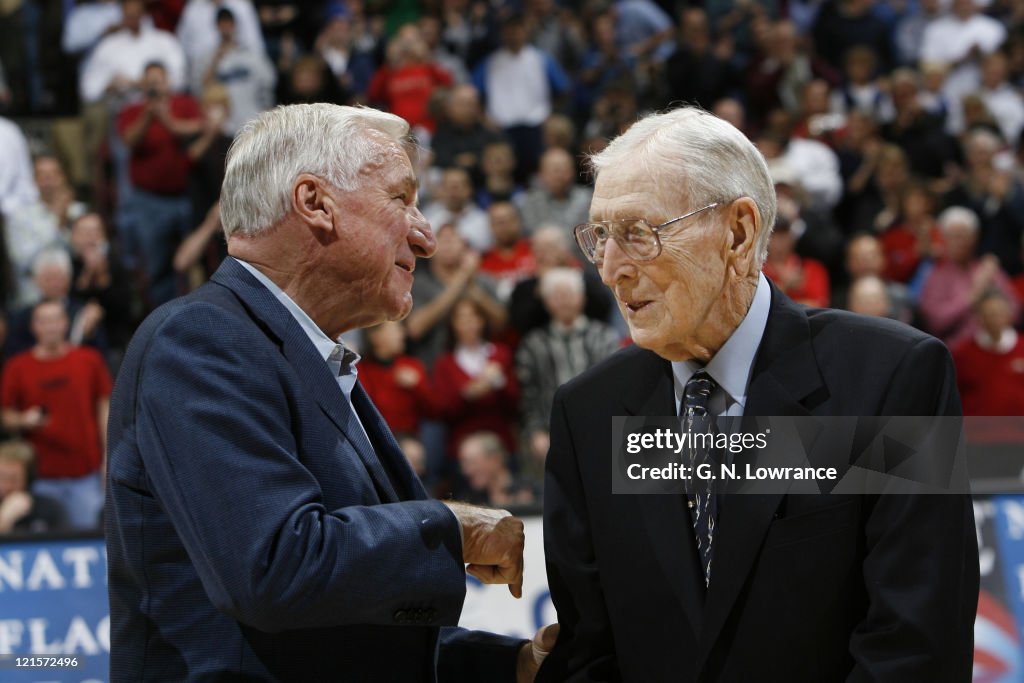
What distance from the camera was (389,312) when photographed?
2.84 metres

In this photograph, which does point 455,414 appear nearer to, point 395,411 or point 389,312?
point 395,411

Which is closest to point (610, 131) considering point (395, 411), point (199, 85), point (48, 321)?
point (199, 85)

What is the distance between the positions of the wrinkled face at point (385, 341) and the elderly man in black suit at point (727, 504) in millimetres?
5304

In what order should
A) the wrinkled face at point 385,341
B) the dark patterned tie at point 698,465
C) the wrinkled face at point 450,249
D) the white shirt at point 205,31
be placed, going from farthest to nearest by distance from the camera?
the white shirt at point 205,31, the wrinkled face at point 450,249, the wrinkled face at point 385,341, the dark patterned tie at point 698,465

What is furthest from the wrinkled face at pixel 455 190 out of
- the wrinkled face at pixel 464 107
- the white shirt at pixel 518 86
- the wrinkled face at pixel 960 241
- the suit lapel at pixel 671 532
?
the suit lapel at pixel 671 532

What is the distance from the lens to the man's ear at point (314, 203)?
2.64 metres

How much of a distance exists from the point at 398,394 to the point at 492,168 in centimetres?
298

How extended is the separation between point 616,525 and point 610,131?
909 cm

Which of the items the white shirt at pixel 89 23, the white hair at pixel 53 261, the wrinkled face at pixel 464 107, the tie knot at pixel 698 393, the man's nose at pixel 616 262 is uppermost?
the white shirt at pixel 89 23

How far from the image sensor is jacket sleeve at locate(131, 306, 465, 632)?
7.46ft

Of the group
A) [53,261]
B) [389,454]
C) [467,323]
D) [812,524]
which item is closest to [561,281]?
[467,323]

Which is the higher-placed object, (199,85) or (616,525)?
(199,85)

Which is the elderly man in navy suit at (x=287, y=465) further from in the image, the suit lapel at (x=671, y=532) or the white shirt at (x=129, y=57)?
the white shirt at (x=129, y=57)

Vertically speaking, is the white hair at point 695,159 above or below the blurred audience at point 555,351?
above
